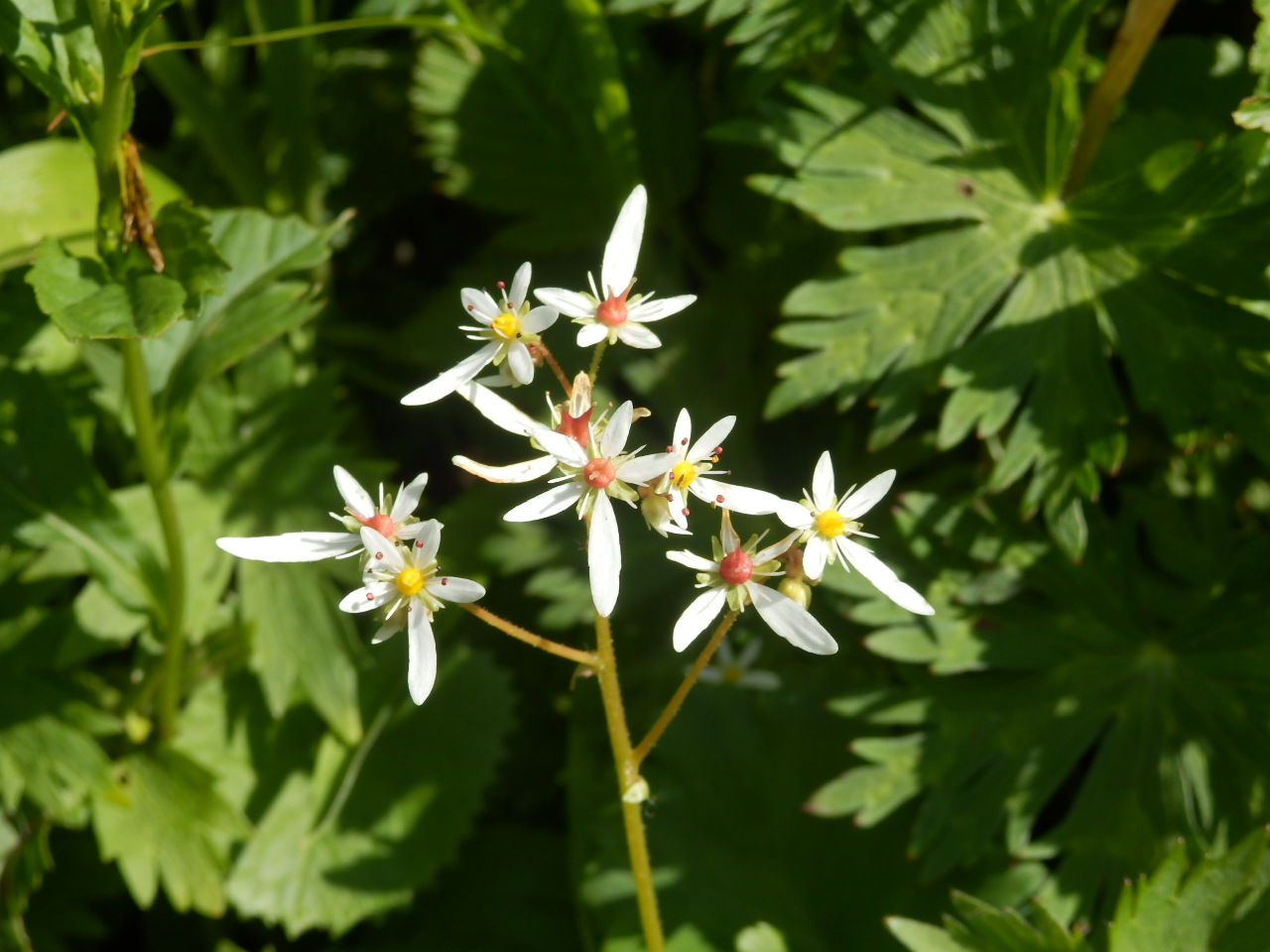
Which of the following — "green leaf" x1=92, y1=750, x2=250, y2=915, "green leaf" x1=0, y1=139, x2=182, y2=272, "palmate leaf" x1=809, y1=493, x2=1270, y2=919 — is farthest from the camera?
"green leaf" x1=0, y1=139, x2=182, y2=272

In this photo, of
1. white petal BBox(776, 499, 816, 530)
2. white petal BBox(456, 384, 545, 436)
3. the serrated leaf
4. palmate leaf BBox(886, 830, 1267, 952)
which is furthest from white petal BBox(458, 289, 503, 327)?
palmate leaf BBox(886, 830, 1267, 952)

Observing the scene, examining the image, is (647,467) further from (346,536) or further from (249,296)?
(249,296)

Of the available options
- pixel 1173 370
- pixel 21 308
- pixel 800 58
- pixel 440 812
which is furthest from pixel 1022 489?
pixel 21 308

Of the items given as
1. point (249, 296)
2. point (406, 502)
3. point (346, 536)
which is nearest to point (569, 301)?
point (406, 502)

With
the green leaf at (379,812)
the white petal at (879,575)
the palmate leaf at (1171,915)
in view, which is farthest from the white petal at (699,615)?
the green leaf at (379,812)

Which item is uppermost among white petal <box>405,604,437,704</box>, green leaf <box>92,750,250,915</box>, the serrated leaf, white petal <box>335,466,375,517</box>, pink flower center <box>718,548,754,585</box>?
pink flower center <box>718,548,754,585</box>

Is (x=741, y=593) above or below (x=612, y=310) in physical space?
below

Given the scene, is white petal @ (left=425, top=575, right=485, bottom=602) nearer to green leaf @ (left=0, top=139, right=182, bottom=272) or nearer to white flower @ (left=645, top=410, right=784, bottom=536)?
white flower @ (left=645, top=410, right=784, bottom=536)
